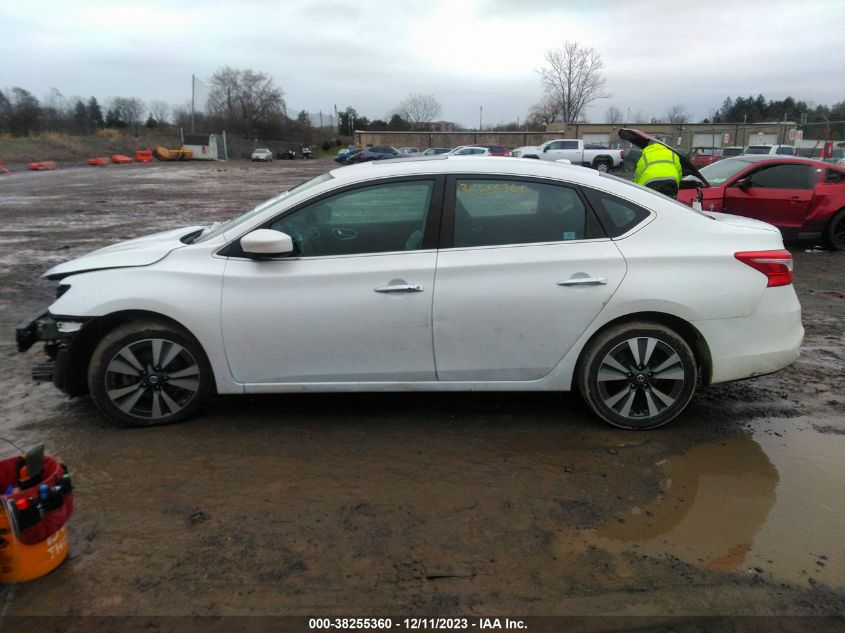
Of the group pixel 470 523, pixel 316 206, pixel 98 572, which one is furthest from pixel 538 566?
pixel 316 206

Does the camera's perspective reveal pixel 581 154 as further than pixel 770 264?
Yes

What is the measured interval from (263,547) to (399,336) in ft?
4.68

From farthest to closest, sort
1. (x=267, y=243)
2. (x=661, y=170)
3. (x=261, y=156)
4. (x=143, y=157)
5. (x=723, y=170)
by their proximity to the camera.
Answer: (x=261, y=156), (x=143, y=157), (x=723, y=170), (x=661, y=170), (x=267, y=243)

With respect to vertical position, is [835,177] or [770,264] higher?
[835,177]

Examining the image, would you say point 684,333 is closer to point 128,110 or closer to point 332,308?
point 332,308

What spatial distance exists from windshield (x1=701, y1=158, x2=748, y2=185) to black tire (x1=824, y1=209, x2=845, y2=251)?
1684 millimetres

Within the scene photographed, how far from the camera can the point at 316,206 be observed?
153 inches

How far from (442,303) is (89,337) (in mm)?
2169

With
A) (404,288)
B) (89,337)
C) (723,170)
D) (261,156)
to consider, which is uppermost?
(261,156)

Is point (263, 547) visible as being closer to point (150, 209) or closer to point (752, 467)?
point (752, 467)

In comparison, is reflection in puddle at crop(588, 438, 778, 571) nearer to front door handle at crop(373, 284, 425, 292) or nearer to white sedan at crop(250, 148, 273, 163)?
front door handle at crop(373, 284, 425, 292)

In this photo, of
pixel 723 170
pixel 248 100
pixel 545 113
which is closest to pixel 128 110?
pixel 248 100

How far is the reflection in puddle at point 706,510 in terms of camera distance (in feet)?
9.20

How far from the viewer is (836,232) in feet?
34.6
